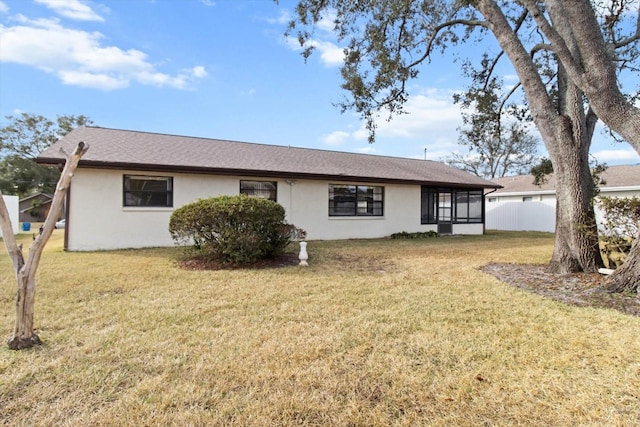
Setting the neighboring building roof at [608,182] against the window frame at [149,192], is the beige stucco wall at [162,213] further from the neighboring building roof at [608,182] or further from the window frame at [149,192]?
the neighboring building roof at [608,182]

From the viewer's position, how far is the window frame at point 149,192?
1028 centimetres

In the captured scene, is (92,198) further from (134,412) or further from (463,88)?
(463,88)

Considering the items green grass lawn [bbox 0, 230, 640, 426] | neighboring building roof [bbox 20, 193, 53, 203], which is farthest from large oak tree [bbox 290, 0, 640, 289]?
neighboring building roof [bbox 20, 193, 53, 203]

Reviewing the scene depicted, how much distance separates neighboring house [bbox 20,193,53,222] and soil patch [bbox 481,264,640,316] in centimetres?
4084

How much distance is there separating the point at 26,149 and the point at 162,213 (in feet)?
119

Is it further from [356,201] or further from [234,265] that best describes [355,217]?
[234,265]

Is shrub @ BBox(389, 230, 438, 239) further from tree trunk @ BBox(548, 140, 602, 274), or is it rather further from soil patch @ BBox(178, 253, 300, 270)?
tree trunk @ BBox(548, 140, 602, 274)

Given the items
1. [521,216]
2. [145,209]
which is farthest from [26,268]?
[521,216]

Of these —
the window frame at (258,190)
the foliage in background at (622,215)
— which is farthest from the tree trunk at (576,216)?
the window frame at (258,190)

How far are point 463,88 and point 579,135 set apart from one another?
5.91 metres

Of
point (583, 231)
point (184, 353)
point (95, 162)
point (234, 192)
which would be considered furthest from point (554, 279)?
point (95, 162)

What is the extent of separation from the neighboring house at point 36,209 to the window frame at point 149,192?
31.0 metres

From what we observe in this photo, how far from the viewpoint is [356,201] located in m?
14.0

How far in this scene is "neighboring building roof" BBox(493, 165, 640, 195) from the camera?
17453mm
